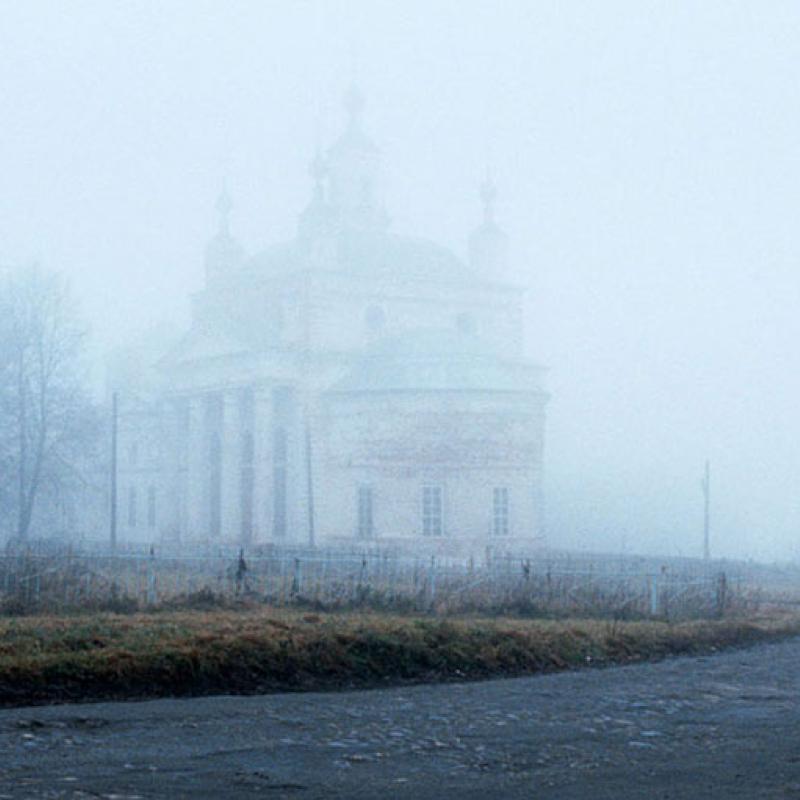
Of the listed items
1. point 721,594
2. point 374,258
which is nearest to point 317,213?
point 374,258

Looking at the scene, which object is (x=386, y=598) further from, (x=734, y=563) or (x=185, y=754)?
(x=734, y=563)

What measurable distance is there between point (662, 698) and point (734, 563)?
3054cm

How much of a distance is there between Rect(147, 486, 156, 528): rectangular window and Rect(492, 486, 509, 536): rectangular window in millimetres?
18283

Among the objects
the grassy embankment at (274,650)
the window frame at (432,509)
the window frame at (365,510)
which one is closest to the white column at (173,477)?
the window frame at (365,510)

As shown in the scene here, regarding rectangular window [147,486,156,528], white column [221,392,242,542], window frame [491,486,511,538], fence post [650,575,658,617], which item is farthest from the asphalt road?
rectangular window [147,486,156,528]

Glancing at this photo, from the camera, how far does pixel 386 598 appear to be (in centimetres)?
2252

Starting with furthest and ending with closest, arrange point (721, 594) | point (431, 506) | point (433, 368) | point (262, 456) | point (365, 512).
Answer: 1. point (262, 456)
2. point (433, 368)
3. point (365, 512)
4. point (431, 506)
5. point (721, 594)

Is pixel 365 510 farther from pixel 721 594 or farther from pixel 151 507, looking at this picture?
pixel 721 594

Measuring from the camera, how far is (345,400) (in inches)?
2009

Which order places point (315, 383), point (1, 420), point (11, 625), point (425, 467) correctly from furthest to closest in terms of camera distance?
point (315, 383)
point (425, 467)
point (1, 420)
point (11, 625)

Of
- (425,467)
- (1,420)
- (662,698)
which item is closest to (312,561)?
(662,698)

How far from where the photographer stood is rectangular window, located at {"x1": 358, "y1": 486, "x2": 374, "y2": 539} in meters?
49.5

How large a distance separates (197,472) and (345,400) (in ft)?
28.8

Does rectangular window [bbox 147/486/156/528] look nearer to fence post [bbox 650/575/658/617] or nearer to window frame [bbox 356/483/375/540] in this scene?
window frame [bbox 356/483/375/540]
